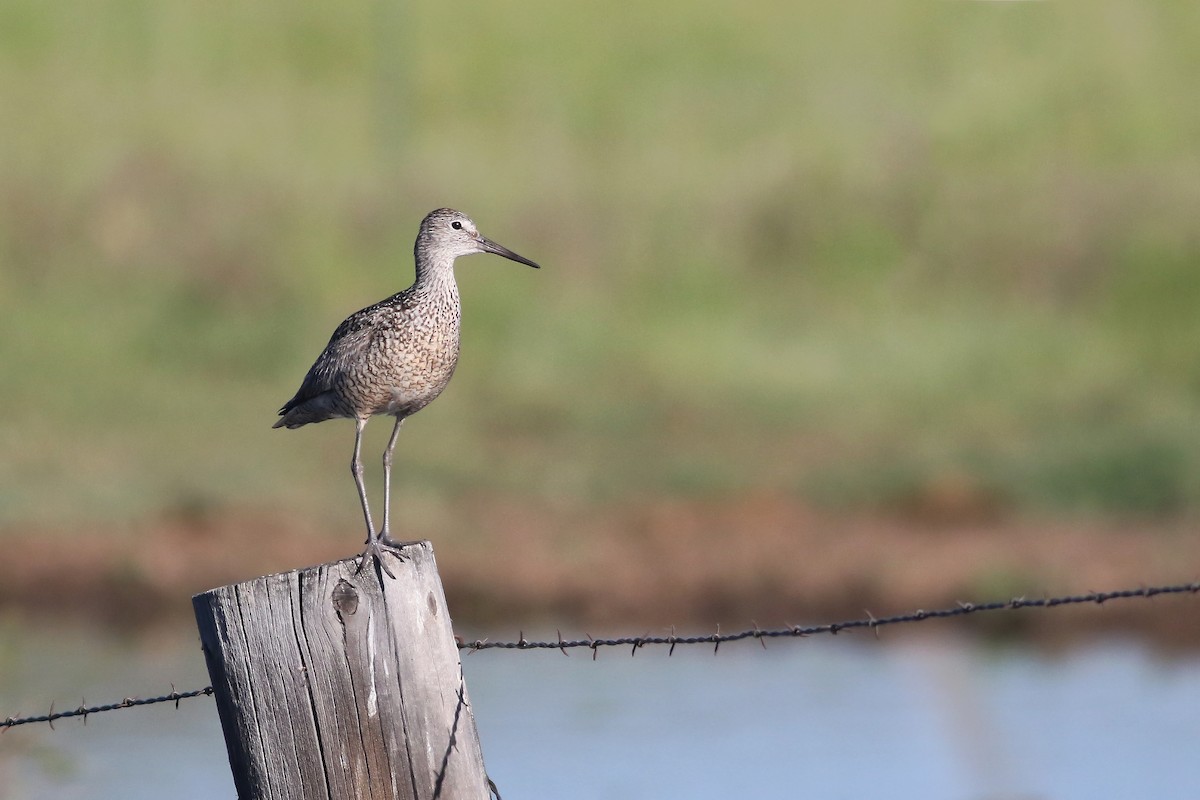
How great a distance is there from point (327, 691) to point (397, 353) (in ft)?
9.03

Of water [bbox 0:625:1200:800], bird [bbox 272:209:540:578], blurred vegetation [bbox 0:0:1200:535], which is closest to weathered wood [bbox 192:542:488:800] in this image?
bird [bbox 272:209:540:578]

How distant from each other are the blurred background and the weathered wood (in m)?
13.2

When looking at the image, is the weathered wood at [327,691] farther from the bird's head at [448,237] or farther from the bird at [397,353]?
the bird's head at [448,237]

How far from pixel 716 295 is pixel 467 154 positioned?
6094mm

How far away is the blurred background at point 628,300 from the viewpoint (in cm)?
1917

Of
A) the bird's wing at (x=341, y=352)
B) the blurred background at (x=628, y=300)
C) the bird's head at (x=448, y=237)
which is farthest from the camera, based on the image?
the blurred background at (x=628, y=300)

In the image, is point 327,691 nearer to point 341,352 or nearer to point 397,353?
point 397,353

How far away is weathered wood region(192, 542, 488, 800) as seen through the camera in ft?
13.3

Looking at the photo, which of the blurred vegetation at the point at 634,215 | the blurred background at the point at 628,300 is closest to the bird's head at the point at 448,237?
the blurred background at the point at 628,300

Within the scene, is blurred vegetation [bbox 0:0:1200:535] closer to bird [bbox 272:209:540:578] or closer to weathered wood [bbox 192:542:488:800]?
bird [bbox 272:209:540:578]

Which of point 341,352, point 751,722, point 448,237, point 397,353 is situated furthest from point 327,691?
point 751,722

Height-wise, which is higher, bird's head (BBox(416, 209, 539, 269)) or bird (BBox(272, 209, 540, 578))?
bird's head (BBox(416, 209, 539, 269))

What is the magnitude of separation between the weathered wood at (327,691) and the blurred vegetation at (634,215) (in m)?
20.6

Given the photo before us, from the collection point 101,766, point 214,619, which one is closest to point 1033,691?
point 101,766
